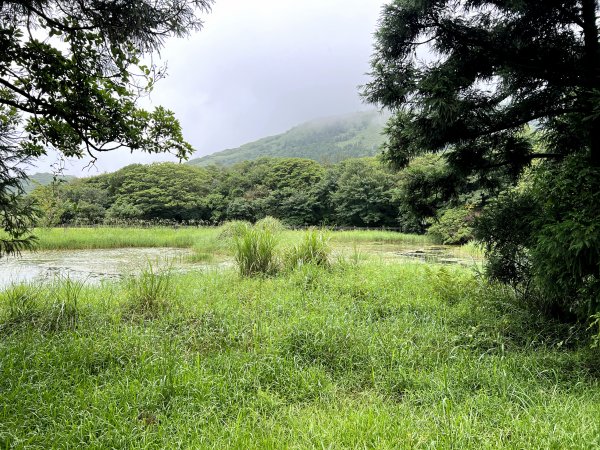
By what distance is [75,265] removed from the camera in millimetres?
7461

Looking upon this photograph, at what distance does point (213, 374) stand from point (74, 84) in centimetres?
236

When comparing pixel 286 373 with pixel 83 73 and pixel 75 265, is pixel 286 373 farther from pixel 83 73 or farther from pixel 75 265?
pixel 75 265

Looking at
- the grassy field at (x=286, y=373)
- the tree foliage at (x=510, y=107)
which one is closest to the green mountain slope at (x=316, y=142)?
the tree foliage at (x=510, y=107)

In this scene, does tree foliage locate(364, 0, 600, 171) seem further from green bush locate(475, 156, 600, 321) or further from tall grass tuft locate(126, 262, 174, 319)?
tall grass tuft locate(126, 262, 174, 319)

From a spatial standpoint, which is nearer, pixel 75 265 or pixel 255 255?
pixel 255 255

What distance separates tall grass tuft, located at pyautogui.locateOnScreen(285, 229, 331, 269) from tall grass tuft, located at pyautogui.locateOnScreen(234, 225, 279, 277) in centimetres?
28

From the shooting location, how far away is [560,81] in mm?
3006

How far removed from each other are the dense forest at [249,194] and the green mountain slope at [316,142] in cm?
3962

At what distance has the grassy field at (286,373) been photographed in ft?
5.50

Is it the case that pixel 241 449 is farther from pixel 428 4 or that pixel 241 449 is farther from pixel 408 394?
pixel 428 4

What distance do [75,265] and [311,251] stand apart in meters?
5.76

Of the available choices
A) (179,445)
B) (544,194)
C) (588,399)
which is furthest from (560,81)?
(179,445)

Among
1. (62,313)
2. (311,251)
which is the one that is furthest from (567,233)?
(62,313)

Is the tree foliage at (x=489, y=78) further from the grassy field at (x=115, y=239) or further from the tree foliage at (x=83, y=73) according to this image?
the grassy field at (x=115, y=239)
